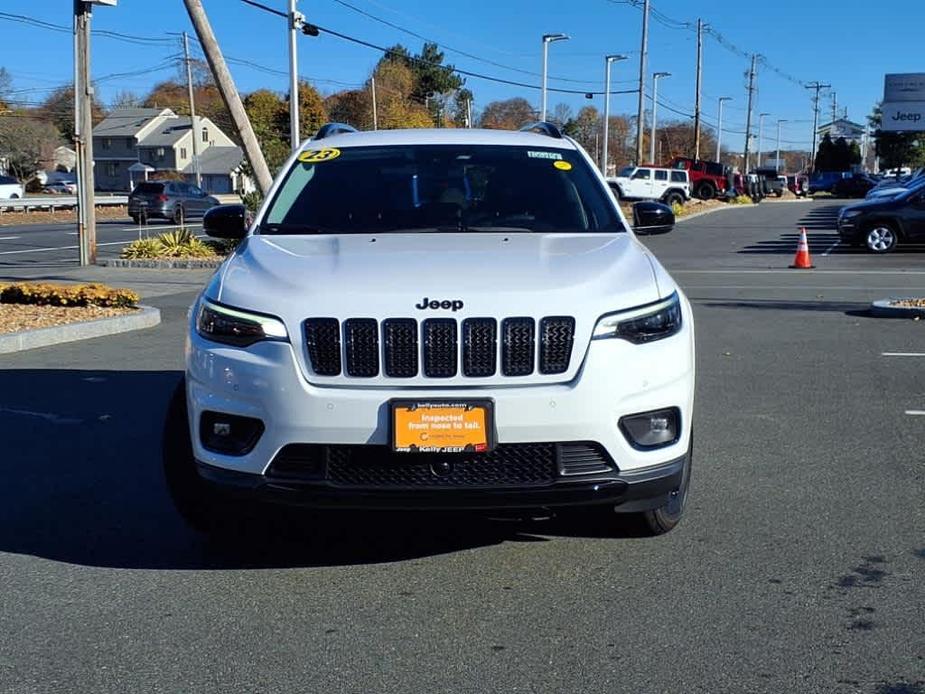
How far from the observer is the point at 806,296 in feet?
50.3

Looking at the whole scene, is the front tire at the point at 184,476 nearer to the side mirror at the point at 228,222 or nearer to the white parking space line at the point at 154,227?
the side mirror at the point at 228,222

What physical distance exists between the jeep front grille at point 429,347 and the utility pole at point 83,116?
17.7 m

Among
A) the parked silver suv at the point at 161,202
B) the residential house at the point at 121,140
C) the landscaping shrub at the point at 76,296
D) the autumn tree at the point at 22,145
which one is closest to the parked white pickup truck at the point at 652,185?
the parked silver suv at the point at 161,202

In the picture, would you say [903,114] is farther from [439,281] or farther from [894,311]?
[439,281]

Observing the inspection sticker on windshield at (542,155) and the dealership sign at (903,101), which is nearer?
the inspection sticker on windshield at (542,155)

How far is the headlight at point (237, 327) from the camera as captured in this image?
4129mm

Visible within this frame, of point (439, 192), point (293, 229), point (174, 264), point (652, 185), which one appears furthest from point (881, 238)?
point (652, 185)

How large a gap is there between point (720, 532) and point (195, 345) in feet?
8.05

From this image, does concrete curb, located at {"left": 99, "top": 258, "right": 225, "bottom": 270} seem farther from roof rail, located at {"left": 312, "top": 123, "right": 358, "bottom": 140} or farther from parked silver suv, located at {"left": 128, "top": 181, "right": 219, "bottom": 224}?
parked silver suv, located at {"left": 128, "top": 181, "right": 219, "bottom": 224}

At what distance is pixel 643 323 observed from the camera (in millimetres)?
4250

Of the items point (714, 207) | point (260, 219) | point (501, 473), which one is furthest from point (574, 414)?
point (714, 207)

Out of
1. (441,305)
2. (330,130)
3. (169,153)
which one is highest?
(169,153)

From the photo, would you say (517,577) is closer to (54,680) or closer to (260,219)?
(54,680)

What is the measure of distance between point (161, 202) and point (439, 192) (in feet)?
114
